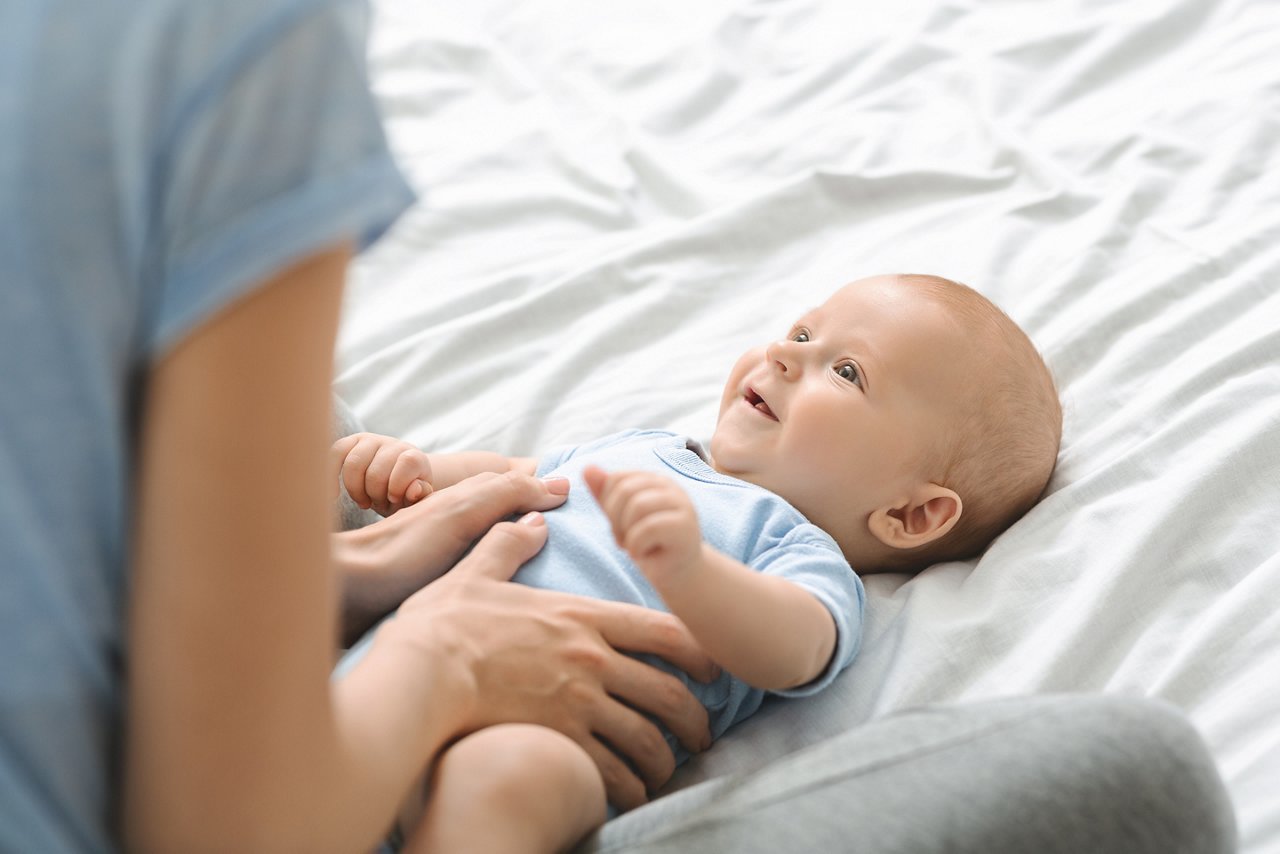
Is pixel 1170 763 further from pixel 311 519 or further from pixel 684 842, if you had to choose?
pixel 311 519

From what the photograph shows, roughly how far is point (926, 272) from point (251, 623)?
109 cm

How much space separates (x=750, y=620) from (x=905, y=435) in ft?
1.08

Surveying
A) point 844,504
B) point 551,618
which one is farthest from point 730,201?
point 551,618

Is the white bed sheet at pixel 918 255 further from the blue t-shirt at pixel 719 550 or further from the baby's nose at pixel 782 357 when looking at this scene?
the baby's nose at pixel 782 357

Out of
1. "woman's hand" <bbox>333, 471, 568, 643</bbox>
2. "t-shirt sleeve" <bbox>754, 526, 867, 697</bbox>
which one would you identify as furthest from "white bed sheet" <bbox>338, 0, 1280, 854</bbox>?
"woman's hand" <bbox>333, 471, 568, 643</bbox>

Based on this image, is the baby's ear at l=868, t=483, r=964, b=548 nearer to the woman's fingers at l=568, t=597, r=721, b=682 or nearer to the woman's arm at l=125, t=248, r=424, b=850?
the woman's fingers at l=568, t=597, r=721, b=682

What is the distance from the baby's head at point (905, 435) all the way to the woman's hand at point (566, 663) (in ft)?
0.79

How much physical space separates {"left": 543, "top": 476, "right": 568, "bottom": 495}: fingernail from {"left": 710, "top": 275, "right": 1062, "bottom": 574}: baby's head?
0.16 m

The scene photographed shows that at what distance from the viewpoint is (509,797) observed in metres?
0.79

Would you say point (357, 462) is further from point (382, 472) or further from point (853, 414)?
point (853, 414)

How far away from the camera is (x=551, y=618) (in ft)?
3.18

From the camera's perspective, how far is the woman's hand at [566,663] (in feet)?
2.94

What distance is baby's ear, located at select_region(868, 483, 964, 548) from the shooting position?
1147 mm

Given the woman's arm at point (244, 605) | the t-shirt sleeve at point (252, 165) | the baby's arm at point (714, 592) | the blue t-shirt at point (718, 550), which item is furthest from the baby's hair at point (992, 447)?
the t-shirt sleeve at point (252, 165)
